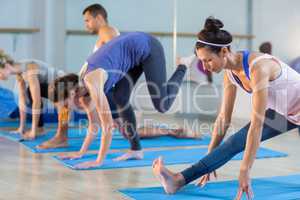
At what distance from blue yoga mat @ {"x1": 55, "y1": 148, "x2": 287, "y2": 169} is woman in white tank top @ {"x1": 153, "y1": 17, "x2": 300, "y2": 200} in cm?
90

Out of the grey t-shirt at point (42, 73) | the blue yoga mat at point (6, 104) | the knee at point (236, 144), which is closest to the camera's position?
the knee at point (236, 144)

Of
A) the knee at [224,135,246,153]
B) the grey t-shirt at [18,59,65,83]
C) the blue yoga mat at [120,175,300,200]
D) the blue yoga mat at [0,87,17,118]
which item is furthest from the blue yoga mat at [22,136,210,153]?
Result: the knee at [224,135,246,153]

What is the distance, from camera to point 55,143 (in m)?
4.36

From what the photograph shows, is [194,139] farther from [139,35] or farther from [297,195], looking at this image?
[297,195]

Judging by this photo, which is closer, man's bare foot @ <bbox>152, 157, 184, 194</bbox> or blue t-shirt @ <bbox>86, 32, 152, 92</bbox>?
man's bare foot @ <bbox>152, 157, 184, 194</bbox>

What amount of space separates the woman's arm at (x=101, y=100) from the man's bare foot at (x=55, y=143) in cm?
89

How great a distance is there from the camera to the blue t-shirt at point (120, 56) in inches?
140

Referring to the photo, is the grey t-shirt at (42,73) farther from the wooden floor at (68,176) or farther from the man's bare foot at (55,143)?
the wooden floor at (68,176)

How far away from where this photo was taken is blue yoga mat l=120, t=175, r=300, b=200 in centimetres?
278

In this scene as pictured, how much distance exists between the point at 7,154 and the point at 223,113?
1931 millimetres

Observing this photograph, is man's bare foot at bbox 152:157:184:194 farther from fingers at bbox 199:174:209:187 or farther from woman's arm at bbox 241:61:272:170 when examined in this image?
woman's arm at bbox 241:61:272:170

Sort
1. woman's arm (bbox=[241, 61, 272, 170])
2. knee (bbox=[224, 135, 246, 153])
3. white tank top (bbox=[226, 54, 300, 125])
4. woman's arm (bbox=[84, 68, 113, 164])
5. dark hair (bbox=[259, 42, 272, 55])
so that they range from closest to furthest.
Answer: woman's arm (bbox=[241, 61, 272, 170]), white tank top (bbox=[226, 54, 300, 125]), knee (bbox=[224, 135, 246, 153]), woman's arm (bbox=[84, 68, 113, 164]), dark hair (bbox=[259, 42, 272, 55])

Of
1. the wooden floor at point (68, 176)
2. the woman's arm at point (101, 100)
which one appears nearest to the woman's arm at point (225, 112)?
the wooden floor at point (68, 176)

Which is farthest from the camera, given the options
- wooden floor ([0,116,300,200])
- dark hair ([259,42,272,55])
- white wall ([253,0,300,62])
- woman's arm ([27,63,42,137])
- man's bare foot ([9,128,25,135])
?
dark hair ([259,42,272,55])
